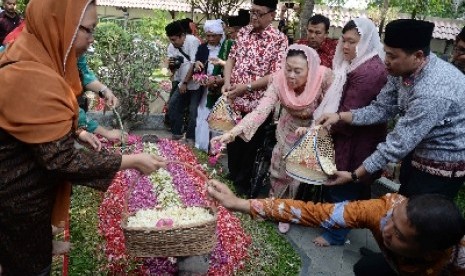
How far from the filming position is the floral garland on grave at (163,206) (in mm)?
3609

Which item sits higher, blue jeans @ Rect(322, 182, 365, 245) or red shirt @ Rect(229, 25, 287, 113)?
red shirt @ Rect(229, 25, 287, 113)

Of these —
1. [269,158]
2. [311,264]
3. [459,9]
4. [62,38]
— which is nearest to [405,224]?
[62,38]

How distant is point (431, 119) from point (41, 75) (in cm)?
233

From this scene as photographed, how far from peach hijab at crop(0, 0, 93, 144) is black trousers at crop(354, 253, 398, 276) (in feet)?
6.37

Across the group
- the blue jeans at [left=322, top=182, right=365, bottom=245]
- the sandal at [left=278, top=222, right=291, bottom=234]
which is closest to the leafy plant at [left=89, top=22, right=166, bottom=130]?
the sandal at [left=278, top=222, right=291, bottom=234]

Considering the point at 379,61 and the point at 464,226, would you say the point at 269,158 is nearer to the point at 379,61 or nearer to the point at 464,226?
the point at 379,61

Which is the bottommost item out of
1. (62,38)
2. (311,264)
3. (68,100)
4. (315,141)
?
(311,264)

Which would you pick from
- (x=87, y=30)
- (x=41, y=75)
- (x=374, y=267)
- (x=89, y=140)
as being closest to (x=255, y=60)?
(x=89, y=140)

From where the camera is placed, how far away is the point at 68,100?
2.03 m

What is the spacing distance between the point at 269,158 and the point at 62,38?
3.60 m

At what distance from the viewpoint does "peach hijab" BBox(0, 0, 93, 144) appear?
6.31 ft

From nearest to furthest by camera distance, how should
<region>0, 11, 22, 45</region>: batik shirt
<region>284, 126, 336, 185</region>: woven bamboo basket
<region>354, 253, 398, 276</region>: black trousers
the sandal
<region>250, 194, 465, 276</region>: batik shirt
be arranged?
1. <region>250, 194, 465, 276</region>: batik shirt
2. <region>354, 253, 398, 276</region>: black trousers
3. <region>284, 126, 336, 185</region>: woven bamboo basket
4. the sandal
5. <region>0, 11, 22, 45</region>: batik shirt

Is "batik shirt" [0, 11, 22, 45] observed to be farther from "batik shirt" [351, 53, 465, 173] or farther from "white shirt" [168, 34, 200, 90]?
"batik shirt" [351, 53, 465, 173]

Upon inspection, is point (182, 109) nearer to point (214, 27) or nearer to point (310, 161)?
point (214, 27)
